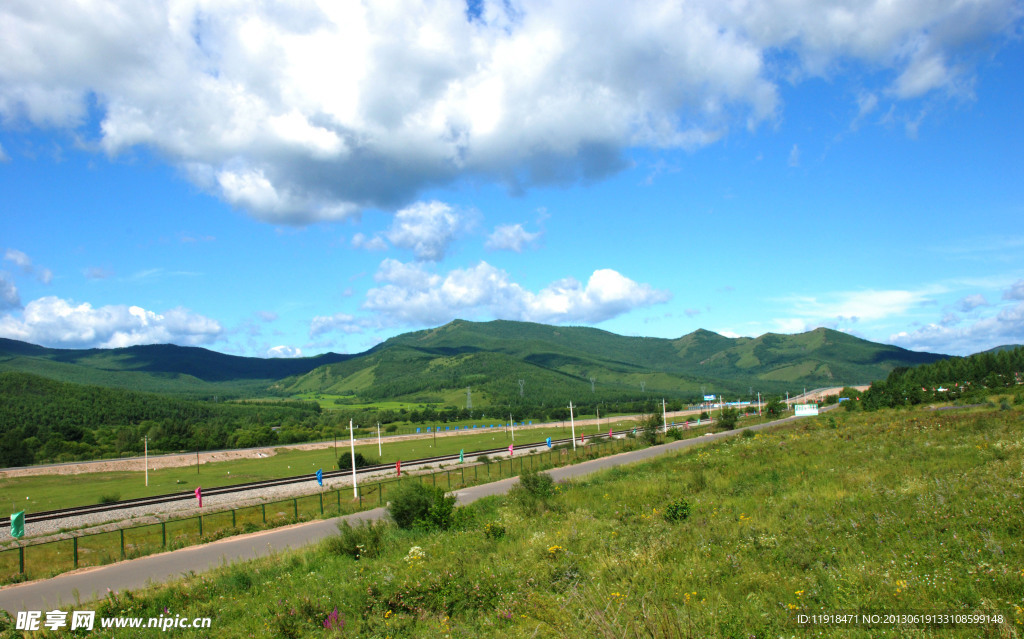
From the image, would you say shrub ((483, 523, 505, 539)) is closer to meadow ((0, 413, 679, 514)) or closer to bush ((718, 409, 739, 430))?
meadow ((0, 413, 679, 514))

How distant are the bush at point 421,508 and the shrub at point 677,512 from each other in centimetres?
766

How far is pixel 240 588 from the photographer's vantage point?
13789 millimetres

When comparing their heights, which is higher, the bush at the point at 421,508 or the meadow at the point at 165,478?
the bush at the point at 421,508

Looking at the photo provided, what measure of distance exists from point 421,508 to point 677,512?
9.12 m

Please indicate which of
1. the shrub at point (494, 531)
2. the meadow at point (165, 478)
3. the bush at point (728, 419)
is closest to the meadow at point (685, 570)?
the shrub at point (494, 531)

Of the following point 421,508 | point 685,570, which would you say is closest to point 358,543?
point 421,508

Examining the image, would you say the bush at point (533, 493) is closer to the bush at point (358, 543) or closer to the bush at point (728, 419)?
the bush at point (358, 543)

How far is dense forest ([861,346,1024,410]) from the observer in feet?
256

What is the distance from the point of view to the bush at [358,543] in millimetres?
16328

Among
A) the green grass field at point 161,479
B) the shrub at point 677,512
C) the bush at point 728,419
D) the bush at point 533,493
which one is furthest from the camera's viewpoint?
the bush at point 728,419

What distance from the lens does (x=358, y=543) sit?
16.8 m

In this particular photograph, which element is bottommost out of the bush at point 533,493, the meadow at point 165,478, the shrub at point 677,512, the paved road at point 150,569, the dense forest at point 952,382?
the meadow at point 165,478

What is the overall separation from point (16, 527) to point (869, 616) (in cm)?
3045

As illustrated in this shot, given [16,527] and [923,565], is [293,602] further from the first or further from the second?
[16,527]
